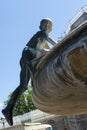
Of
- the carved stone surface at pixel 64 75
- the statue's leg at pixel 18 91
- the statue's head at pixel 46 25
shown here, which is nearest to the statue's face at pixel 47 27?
the statue's head at pixel 46 25

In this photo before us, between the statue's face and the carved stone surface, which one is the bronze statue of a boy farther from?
the carved stone surface

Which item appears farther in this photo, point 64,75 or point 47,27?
point 47,27

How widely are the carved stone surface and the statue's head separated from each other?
0.66 meters

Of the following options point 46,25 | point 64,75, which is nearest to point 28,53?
point 46,25

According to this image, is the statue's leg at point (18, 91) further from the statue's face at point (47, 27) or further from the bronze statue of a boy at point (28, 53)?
the statue's face at point (47, 27)

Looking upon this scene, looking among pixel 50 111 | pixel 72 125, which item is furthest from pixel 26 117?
pixel 50 111

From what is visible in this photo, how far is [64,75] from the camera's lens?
3.15 m

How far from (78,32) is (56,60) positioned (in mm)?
401

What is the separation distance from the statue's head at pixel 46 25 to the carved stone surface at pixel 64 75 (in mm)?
663

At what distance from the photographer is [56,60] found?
3.15 m

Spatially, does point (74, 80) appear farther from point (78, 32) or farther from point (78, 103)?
point (78, 103)

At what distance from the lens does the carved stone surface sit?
2924mm

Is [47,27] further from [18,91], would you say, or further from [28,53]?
[18,91]

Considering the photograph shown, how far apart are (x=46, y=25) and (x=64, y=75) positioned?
1.08 metres
